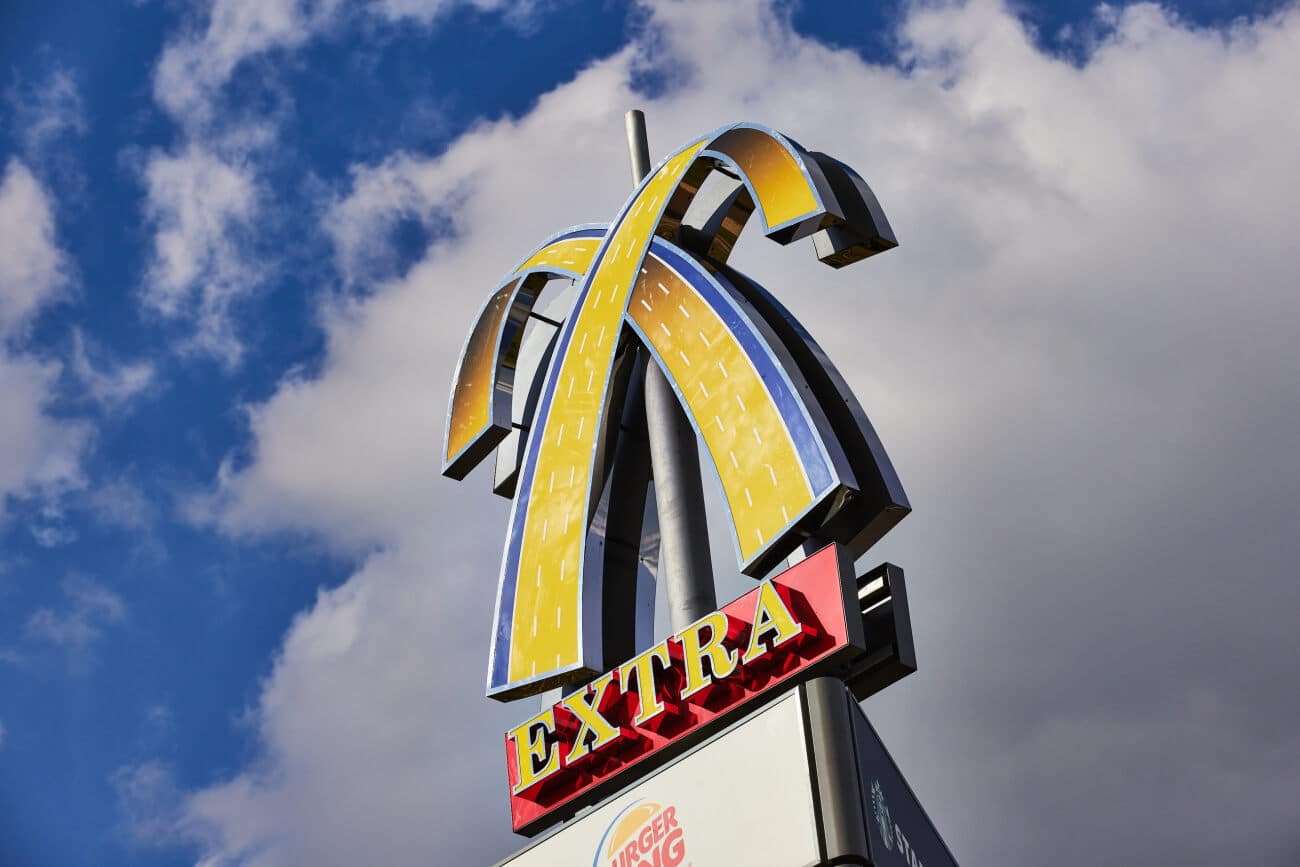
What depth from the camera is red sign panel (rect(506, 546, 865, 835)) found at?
42.2ft

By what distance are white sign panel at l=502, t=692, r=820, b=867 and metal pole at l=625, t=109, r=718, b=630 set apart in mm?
2435

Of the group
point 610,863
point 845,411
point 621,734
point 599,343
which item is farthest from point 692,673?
point 599,343

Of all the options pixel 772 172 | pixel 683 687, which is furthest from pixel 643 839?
pixel 772 172

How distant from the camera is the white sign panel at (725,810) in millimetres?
11359

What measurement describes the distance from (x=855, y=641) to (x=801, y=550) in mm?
1282

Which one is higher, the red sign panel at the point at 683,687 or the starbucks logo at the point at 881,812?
the red sign panel at the point at 683,687

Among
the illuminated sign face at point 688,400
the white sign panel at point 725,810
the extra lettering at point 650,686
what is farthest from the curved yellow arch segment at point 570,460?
the white sign panel at point 725,810

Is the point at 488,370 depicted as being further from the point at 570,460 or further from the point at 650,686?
the point at 650,686

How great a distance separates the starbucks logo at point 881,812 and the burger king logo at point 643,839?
1473 mm

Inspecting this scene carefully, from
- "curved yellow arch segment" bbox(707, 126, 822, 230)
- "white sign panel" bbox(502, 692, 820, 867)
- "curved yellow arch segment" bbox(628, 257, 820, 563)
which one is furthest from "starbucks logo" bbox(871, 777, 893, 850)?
"curved yellow arch segment" bbox(707, 126, 822, 230)

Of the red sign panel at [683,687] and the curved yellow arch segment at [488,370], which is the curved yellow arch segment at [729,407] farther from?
the curved yellow arch segment at [488,370]

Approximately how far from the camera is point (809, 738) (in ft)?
38.2

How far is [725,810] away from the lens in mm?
11820

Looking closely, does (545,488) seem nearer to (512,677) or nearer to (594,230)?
(512,677)
